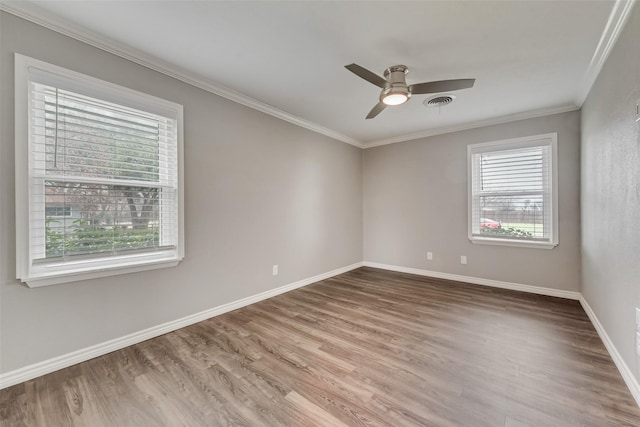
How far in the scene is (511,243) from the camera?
3723mm

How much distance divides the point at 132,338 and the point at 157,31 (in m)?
2.49

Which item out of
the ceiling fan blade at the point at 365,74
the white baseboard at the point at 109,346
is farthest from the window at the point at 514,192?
the white baseboard at the point at 109,346

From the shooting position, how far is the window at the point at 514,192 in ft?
11.5

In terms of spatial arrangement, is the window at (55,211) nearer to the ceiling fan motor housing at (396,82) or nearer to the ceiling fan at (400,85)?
the ceiling fan at (400,85)

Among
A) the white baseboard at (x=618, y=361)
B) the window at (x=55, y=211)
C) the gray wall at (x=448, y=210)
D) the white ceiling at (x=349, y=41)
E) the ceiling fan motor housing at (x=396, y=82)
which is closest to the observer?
the white baseboard at (x=618, y=361)

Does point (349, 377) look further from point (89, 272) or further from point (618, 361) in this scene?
point (89, 272)

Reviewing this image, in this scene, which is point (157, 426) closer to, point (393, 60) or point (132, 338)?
point (132, 338)

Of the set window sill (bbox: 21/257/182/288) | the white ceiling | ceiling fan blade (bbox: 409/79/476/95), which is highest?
the white ceiling

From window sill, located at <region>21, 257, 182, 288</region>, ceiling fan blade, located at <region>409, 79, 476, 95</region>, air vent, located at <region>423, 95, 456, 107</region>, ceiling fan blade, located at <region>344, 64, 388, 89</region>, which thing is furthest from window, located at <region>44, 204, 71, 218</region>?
air vent, located at <region>423, 95, 456, 107</region>

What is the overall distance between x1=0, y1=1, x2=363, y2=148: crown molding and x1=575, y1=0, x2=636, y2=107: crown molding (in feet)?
9.98

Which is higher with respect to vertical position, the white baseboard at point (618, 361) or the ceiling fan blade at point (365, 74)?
the ceiling fan blade at point (365, 74)

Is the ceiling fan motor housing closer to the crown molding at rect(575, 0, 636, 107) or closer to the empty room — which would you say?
the empty room

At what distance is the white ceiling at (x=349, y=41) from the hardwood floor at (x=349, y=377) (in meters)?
2.47

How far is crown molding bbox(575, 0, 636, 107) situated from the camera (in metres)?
1.69
